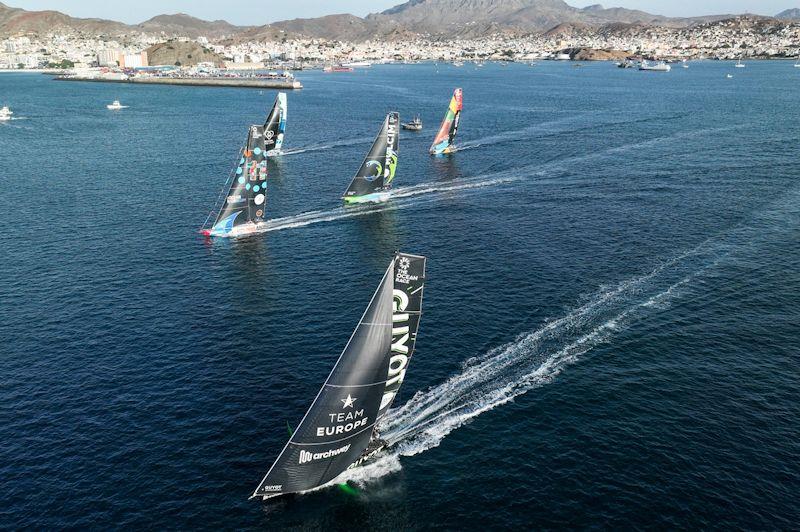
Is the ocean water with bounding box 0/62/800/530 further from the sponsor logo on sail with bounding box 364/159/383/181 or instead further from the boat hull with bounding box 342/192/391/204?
the sponsor logo on sail with bounding box 364/159/383/181

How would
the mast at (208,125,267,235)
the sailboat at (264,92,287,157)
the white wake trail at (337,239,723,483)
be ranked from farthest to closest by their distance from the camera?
1. the sailboat at (264,92,287,157)
2. the mast at (208,125,267,235)
3. the white wake trail at (337,239,723,483)

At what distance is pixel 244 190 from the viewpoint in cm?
11019

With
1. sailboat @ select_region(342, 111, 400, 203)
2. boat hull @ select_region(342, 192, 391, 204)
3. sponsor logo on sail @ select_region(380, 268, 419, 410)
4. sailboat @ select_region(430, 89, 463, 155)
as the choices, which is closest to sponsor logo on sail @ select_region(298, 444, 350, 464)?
sponsor logo on sail @ select_region(380, 268, 419, 410)

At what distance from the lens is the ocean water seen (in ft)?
164

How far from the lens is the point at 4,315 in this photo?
7844cm

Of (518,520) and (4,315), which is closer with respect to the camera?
Result: (518,520)

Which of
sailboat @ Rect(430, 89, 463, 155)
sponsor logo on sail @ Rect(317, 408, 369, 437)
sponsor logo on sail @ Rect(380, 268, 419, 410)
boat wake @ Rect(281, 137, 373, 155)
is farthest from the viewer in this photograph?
boat wake @ Rect(281, 137, 373, 155)

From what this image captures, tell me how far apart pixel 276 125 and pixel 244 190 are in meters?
65.6

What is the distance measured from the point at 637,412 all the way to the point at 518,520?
741 inches

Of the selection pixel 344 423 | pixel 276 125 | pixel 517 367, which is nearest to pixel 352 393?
pixel 344 423

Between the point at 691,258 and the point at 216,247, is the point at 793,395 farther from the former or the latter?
the point at 216,247

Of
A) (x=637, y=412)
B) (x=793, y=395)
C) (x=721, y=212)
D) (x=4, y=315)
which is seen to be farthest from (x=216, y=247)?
(x=721, y=212)

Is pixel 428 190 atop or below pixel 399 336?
atop

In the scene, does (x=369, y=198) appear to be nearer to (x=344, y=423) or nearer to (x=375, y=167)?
(x=375, y=167)
